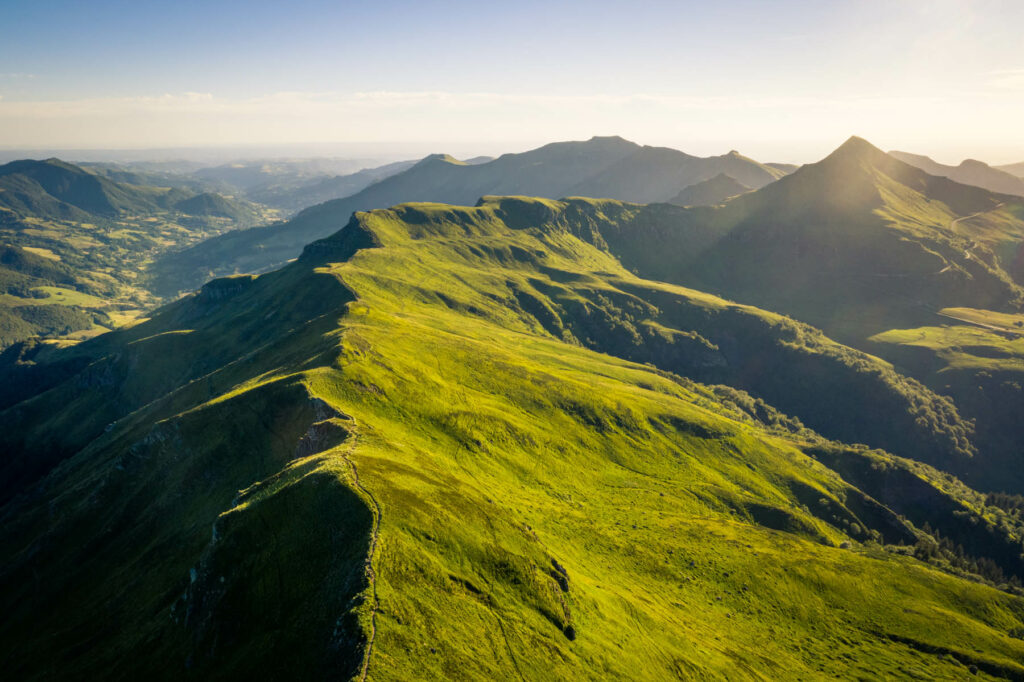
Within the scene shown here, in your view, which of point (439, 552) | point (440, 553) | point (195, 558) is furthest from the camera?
point (195, 558)

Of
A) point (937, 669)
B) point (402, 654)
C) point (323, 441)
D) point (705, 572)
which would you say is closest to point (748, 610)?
point (705, 572)

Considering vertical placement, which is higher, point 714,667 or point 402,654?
point 402,654

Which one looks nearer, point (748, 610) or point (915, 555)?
point (748, 610)

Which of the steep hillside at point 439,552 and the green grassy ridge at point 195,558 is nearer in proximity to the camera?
the green grassy ridge at point 195,558

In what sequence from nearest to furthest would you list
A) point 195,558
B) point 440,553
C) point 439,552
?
point 440,553 → point 439,552 → point 195,558

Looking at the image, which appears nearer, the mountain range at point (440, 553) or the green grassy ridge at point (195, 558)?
the green grassy ridge at point (195, 558)

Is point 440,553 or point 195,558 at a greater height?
point 440,553

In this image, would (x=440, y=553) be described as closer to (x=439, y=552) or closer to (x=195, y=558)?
(x=439, y=552)

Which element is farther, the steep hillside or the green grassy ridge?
the steep hillside

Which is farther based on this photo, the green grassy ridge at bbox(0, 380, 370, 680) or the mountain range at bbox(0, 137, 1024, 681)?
the mountain range at bbox(0, 137, 1024, 681)

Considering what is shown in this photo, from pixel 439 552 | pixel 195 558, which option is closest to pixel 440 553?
pixel 439 552

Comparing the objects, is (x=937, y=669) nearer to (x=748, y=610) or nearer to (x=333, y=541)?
(x=748, y=610)
